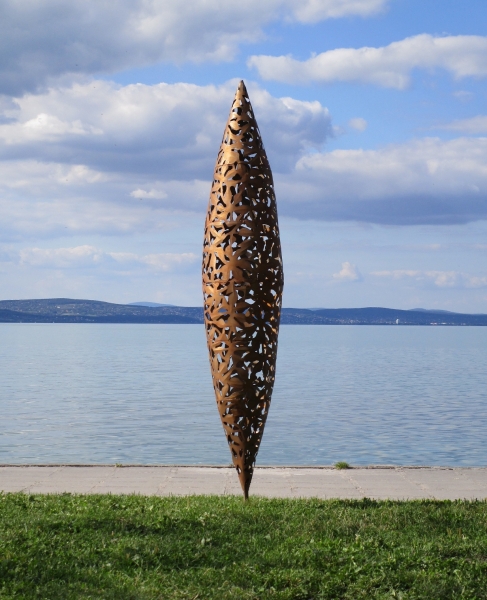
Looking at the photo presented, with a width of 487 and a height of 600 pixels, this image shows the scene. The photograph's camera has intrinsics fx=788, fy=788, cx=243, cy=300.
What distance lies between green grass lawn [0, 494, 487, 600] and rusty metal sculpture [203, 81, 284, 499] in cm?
102

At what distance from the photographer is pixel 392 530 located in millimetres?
7145

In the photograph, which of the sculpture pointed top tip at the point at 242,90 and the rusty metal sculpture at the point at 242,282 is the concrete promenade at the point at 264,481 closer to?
the rusty metal sculpture at the point at 242,282

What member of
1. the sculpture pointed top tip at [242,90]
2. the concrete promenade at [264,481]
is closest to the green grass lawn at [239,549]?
the concrete promenade at [264,481]

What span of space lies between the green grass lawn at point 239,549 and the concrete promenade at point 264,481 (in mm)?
862

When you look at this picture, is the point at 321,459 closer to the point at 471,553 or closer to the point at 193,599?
the point at 471,553

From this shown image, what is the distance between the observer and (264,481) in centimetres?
979

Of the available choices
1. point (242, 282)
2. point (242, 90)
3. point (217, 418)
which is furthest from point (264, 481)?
point (217, 418)

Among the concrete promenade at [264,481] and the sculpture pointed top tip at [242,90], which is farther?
the concrete promenade at [264,481]

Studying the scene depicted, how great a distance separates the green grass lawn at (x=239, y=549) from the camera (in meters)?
5.75

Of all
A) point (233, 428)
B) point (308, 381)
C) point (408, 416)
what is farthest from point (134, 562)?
point (308, 381)

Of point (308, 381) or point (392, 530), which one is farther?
point (308, 381)

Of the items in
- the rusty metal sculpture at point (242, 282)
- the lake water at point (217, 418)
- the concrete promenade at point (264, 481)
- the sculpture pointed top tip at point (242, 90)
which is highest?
the sculpture pointed top tip at point (242, 90)

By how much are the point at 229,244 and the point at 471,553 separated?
3638 mm

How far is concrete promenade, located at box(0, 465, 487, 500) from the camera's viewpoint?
9070mm
